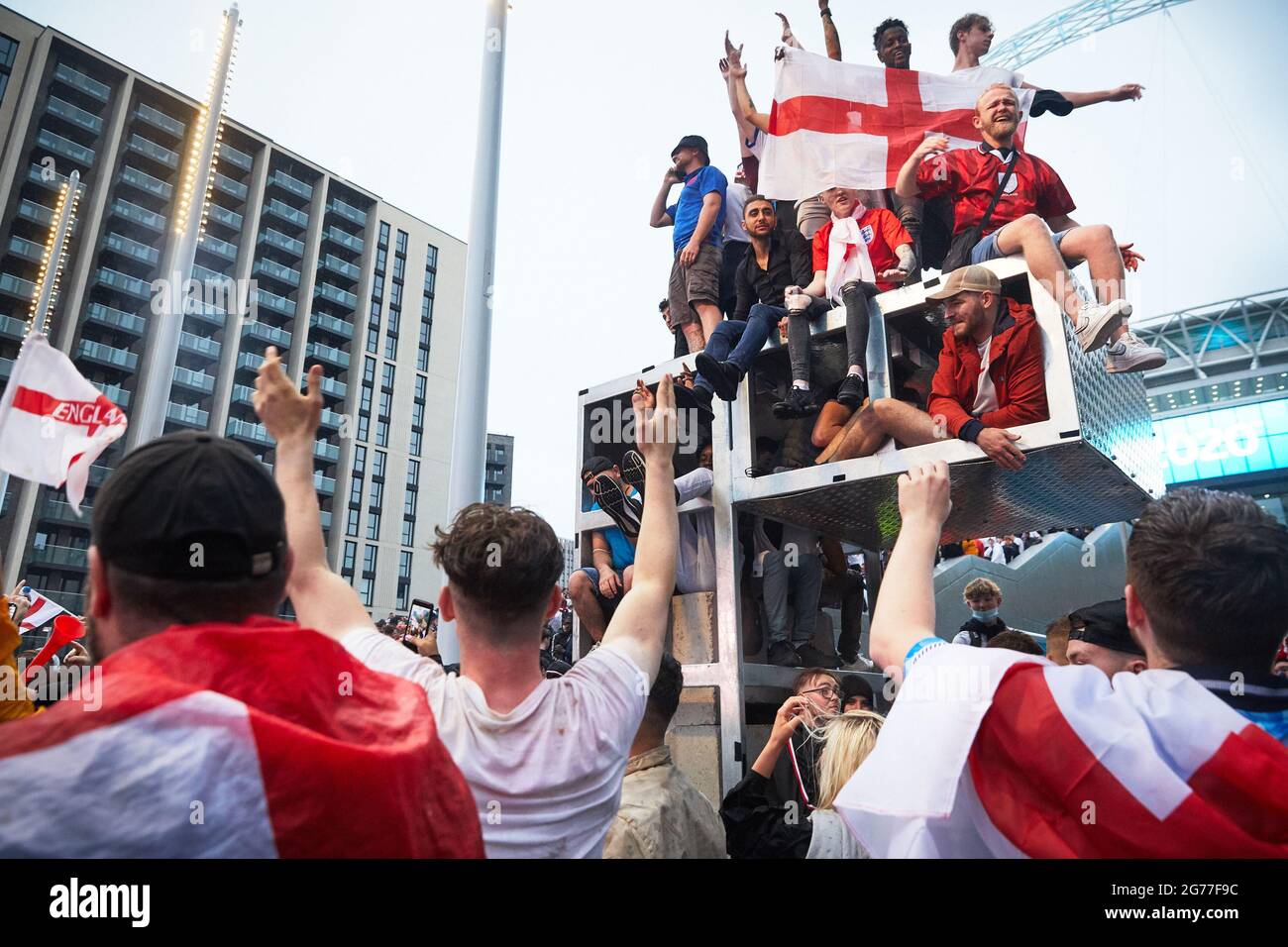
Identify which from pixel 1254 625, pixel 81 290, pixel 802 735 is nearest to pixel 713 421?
pixel 802 735

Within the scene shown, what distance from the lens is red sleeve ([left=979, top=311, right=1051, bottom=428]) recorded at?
4027 mm

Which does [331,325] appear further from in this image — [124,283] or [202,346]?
[124,283]

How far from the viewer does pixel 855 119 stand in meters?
5.81

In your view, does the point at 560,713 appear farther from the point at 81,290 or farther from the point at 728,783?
the point at 81,290

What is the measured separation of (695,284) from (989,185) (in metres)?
2.20

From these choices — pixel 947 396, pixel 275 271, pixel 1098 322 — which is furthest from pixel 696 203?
pixel 275 271

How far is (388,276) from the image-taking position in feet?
226

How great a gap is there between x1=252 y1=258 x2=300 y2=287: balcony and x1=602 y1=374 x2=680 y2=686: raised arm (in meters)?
63.8

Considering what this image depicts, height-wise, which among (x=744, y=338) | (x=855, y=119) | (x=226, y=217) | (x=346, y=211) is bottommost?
(x=744, y=338)

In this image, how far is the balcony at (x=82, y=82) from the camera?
5100 centimetres

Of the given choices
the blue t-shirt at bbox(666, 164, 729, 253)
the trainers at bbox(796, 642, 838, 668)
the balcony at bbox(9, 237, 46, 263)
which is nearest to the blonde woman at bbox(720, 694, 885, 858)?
the trainers at bbox(796, 642, 838, 668)

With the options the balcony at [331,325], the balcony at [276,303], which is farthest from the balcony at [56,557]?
the balcony at [331,325]

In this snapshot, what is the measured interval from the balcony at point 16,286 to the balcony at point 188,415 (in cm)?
968

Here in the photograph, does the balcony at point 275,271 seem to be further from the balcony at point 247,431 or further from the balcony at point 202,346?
the balcony at point 247,431
